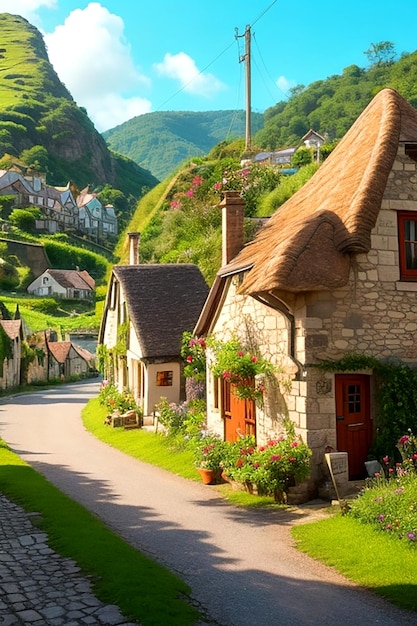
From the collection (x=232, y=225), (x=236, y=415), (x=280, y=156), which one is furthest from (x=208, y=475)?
(x=280, y=156)

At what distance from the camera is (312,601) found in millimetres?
7621

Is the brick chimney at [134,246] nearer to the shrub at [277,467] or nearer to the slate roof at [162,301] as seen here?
the slate roof at [162,301]

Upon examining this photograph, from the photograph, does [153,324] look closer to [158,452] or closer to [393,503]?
[158,452]

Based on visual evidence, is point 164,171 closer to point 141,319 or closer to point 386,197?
point 141,319

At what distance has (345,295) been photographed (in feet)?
42.9

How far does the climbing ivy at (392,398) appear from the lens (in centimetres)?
1304

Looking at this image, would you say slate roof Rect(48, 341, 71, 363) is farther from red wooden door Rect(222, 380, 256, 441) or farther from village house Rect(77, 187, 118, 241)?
village house Rect(77, 187, 118, 241)

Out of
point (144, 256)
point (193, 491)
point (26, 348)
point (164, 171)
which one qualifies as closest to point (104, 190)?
point (164, 171)

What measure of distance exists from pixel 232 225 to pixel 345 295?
17.9 ft

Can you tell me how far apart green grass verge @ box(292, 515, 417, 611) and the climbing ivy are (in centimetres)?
280

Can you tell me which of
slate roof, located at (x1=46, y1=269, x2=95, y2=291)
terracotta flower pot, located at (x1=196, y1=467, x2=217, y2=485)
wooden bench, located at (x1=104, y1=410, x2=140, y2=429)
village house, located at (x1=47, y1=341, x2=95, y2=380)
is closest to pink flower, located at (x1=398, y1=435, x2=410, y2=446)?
terracotta flower pot, located at (x1=196, y1=467, x2=217, y2=485)

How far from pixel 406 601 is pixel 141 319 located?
20.2 meters

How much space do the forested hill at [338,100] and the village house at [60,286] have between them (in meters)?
33.3

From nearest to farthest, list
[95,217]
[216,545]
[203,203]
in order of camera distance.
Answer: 1. [216,545]
2. [203,203]
3. [95,217]
